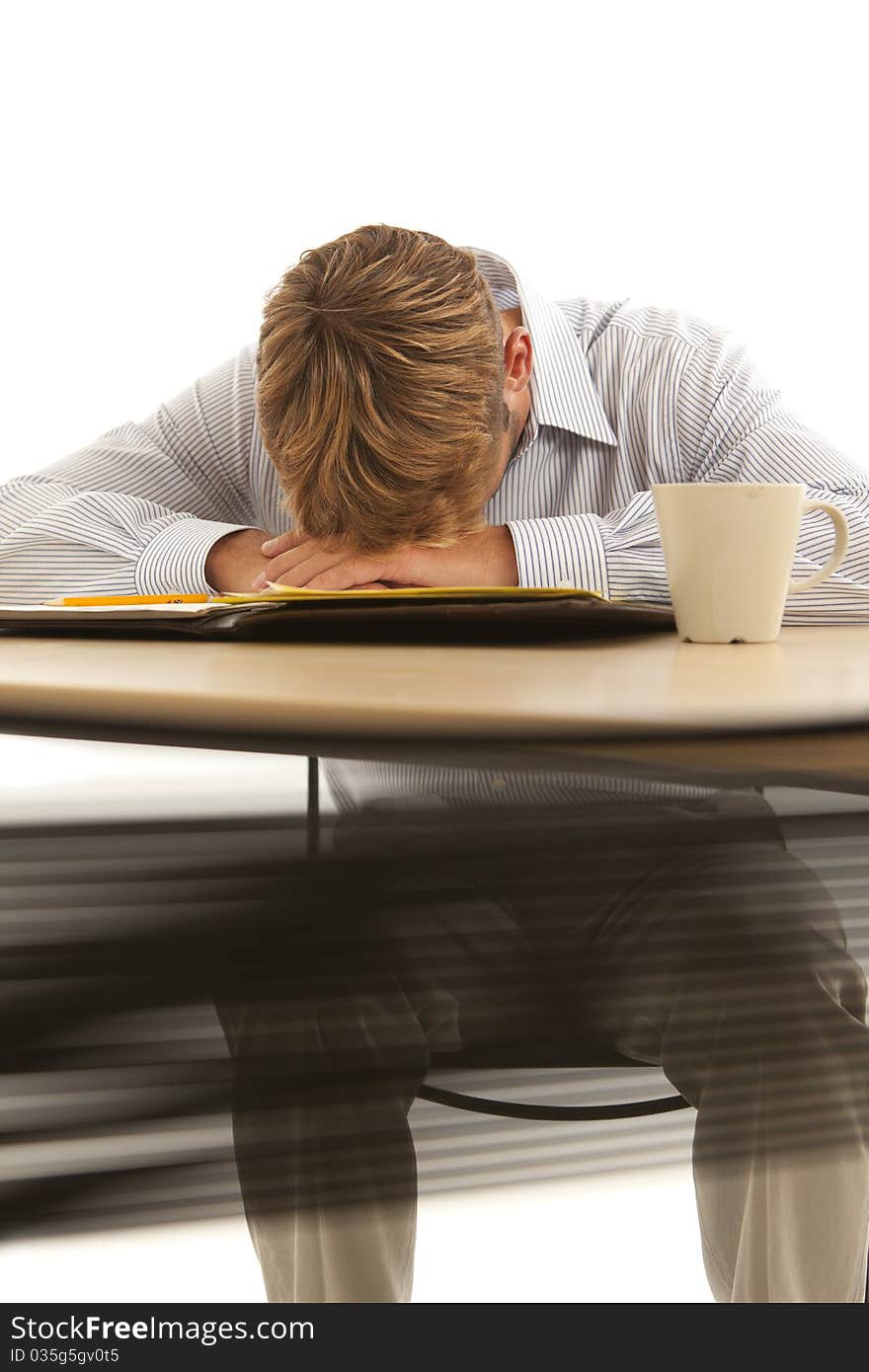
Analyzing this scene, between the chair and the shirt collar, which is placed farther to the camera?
the shirt collar

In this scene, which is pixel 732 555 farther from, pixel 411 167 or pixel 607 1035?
pixel 411 167

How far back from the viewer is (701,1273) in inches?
27.9

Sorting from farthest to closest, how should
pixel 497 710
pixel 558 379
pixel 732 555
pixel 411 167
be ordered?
1. pixel 411 167
2. pixel 558 379
3. pixel 732 555
4. pixel 497 710

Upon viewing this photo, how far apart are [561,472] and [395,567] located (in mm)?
543

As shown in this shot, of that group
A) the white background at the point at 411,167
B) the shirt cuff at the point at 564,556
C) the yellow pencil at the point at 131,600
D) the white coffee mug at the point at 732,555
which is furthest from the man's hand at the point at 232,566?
the white background at the point at 411,167

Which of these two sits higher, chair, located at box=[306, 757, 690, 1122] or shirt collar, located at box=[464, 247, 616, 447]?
shirt collar, located at box=[464, 247, 616, 447]

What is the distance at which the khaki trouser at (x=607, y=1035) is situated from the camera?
454 mm

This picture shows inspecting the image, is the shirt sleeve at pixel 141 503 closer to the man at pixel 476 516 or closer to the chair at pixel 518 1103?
the man at pixel 476 516

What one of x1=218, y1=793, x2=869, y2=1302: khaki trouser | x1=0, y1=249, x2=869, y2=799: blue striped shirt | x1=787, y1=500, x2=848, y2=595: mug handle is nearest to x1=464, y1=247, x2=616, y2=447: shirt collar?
x1=0, y1=249, x2=869, y2=799: blue striped shirt

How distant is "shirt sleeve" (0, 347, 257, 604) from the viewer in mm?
992

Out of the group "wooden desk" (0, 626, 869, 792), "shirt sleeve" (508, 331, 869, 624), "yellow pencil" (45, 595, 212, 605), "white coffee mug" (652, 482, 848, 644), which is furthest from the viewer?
"shirt sleeve" (508, 331, 869, 624)

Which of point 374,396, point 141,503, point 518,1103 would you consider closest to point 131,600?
point 374,396

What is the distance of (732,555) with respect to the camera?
0.64 meters

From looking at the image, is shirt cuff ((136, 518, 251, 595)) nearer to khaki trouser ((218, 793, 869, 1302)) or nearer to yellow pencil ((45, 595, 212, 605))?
yellow pencil ((45, 595, 212, 605))
